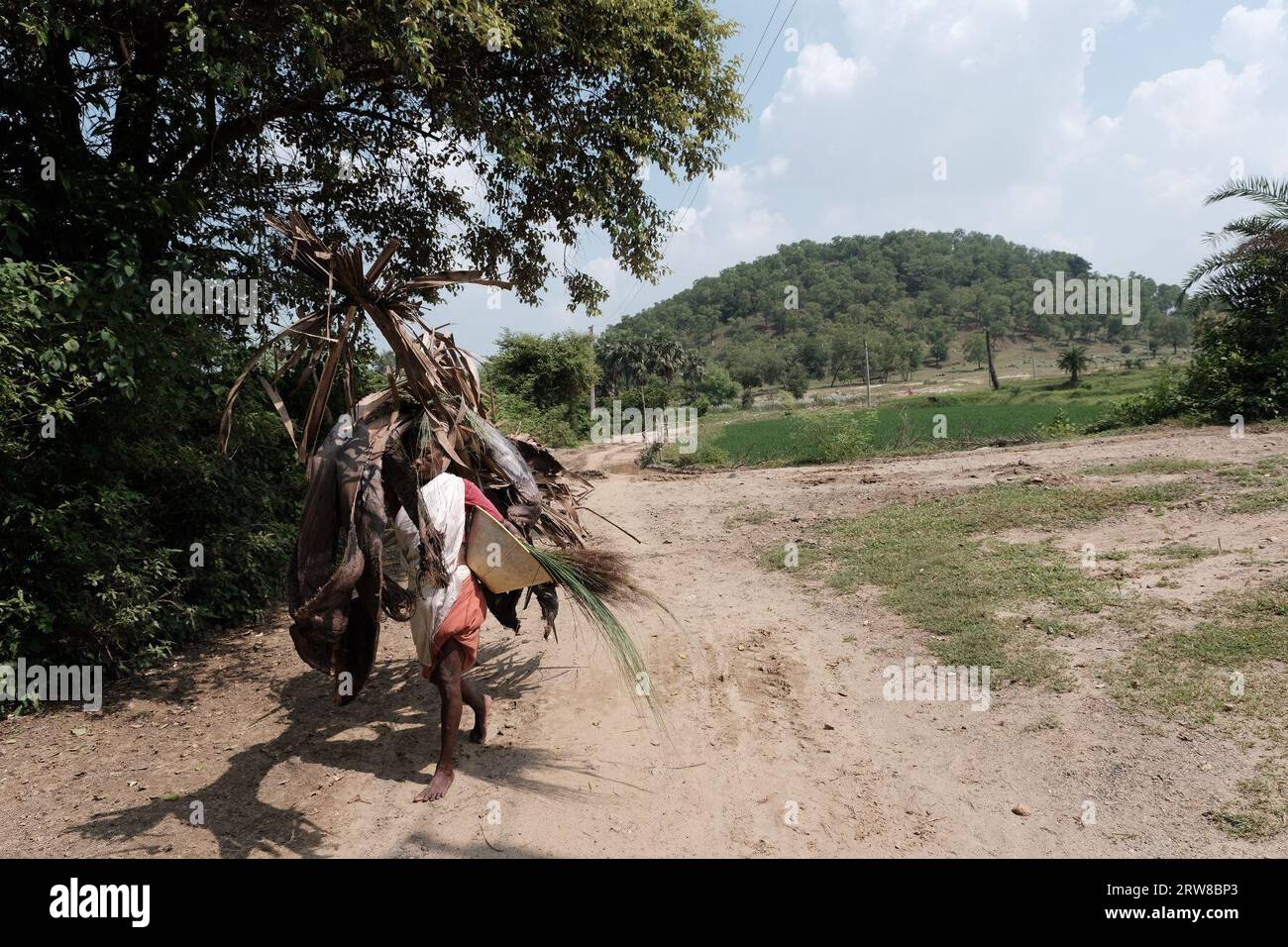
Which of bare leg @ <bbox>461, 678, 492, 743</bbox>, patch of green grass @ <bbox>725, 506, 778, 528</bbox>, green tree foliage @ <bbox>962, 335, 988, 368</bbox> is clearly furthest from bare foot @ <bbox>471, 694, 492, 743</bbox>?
green tree foliage @ <bbox>962, 335, 988, 368</bbox>

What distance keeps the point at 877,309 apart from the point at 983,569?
364ft

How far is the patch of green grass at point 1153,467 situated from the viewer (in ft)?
32.5

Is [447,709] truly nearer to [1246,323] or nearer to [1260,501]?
[1260,501]

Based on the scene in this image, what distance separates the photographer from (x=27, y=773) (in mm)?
4711

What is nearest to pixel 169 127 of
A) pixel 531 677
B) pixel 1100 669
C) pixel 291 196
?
pixel 291 196

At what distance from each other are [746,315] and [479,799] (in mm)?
120918

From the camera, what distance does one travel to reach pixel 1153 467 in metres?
10.1

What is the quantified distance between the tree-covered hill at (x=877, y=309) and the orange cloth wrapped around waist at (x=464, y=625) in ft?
229

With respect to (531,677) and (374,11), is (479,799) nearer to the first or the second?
(531,677)
